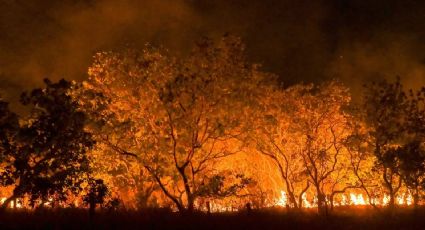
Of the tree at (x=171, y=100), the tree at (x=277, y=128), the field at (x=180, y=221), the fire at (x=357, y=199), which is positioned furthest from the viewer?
the fire at (x=357, y=199)

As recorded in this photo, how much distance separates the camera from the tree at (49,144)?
21125mm

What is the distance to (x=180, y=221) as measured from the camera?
22.3m

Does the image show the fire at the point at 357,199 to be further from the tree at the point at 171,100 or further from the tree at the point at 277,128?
the tree at the point at 171,100

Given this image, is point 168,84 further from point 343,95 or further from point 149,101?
point 343,95

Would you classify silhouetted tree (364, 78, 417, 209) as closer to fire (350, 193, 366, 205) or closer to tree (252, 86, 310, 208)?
tree (252, 86, 310, 208)

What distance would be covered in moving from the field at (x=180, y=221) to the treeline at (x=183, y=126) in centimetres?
97

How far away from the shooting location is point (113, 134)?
28906 millimetres

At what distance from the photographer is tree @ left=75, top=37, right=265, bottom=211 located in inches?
1133

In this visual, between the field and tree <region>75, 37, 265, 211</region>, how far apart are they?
459 centimetres

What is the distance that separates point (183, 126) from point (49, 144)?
9761 millimetres

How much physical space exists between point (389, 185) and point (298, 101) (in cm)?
946

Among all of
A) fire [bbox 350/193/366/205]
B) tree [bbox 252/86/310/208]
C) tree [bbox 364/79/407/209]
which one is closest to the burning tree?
tree [bbox 364/79/407/209]

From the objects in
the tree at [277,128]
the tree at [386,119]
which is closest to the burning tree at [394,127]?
the tree at [386,119]

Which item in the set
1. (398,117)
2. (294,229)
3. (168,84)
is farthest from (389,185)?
(168,84)
